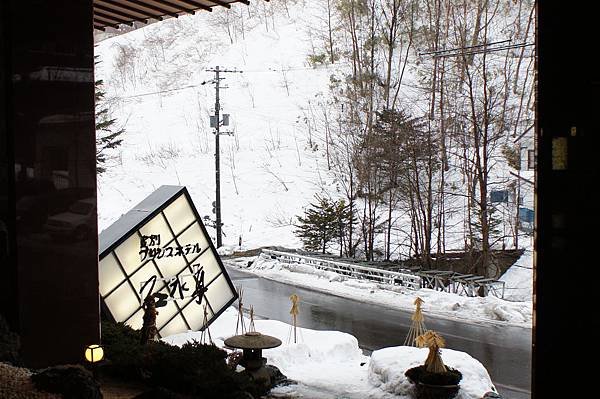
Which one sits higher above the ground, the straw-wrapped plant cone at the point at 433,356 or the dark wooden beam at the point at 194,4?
the dark wooden beam at the point at 194,4

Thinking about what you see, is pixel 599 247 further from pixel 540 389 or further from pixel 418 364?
pixel 418 364

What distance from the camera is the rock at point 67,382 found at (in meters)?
3.79

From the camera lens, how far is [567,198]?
13.5 ft

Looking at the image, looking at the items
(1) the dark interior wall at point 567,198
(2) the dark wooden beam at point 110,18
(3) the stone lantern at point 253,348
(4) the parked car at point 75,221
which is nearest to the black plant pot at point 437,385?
(3) the stone lantern at point 253,348

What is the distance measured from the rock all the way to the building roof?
4537mm

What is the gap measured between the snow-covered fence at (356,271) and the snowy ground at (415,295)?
313mm

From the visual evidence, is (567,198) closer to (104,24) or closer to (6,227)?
(6,227)

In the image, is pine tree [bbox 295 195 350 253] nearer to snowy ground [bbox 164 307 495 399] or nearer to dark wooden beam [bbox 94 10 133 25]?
snowy ground [bbox 164 307 495 399]

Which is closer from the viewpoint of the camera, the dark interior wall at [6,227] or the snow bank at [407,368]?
the dark interior wall at [6,227]

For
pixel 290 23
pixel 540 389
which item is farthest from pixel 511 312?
pixel 290 23

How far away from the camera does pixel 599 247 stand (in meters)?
3.96

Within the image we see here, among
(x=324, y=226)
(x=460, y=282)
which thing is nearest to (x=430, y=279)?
(x=460, y=282)

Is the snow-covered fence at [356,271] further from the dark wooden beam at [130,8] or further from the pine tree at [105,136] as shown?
the dark wooden beam at [130,8]

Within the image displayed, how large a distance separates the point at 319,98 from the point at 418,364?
28969mm
